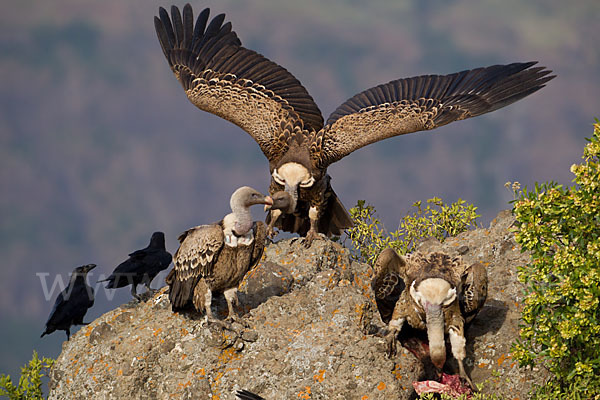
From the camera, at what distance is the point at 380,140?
12.3 meters

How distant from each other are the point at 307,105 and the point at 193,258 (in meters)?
4.73

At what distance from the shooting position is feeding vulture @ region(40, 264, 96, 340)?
10.9 m

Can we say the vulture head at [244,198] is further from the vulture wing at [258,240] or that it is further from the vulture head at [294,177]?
the vulture head at [294,177]

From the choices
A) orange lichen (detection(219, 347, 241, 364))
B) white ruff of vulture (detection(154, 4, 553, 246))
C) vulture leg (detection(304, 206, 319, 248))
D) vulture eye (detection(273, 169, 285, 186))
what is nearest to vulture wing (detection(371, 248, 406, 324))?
vulture leg (detection(304, 206, 319, 248))

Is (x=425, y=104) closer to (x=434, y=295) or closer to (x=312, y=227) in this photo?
(x=312, y=227)

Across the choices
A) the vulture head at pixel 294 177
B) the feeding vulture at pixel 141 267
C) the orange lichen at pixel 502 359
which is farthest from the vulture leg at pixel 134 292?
the orange lichen at pixel 502 359

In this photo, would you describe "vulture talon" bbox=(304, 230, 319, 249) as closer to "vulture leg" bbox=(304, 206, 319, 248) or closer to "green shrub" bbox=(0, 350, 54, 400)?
"vulture leg" bbox=(304, 206, 319, 248)

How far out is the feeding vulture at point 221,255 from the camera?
9.09m

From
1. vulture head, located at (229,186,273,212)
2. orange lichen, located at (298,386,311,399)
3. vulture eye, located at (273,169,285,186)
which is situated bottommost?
orange lichen, located at (298,386,311,399)

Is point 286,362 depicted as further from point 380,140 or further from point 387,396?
point 380,140

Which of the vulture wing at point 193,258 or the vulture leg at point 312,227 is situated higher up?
the vulture leg at point 312,227

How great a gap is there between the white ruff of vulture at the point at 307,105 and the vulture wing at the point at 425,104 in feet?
0.05

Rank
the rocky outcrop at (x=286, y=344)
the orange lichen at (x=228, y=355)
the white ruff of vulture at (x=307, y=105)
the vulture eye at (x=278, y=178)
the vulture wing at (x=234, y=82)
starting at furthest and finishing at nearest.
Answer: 1. the vulture wing at (x=234, y=82)
2. the white ruff of vulture at (x=307, y=105)
3. the vulture eye at (x=278, y=178)
4. the orange lichen at (x=228, y=355)
5. the rocky outcrop at (x=286, y=344)

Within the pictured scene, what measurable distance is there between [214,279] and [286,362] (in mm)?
1351
